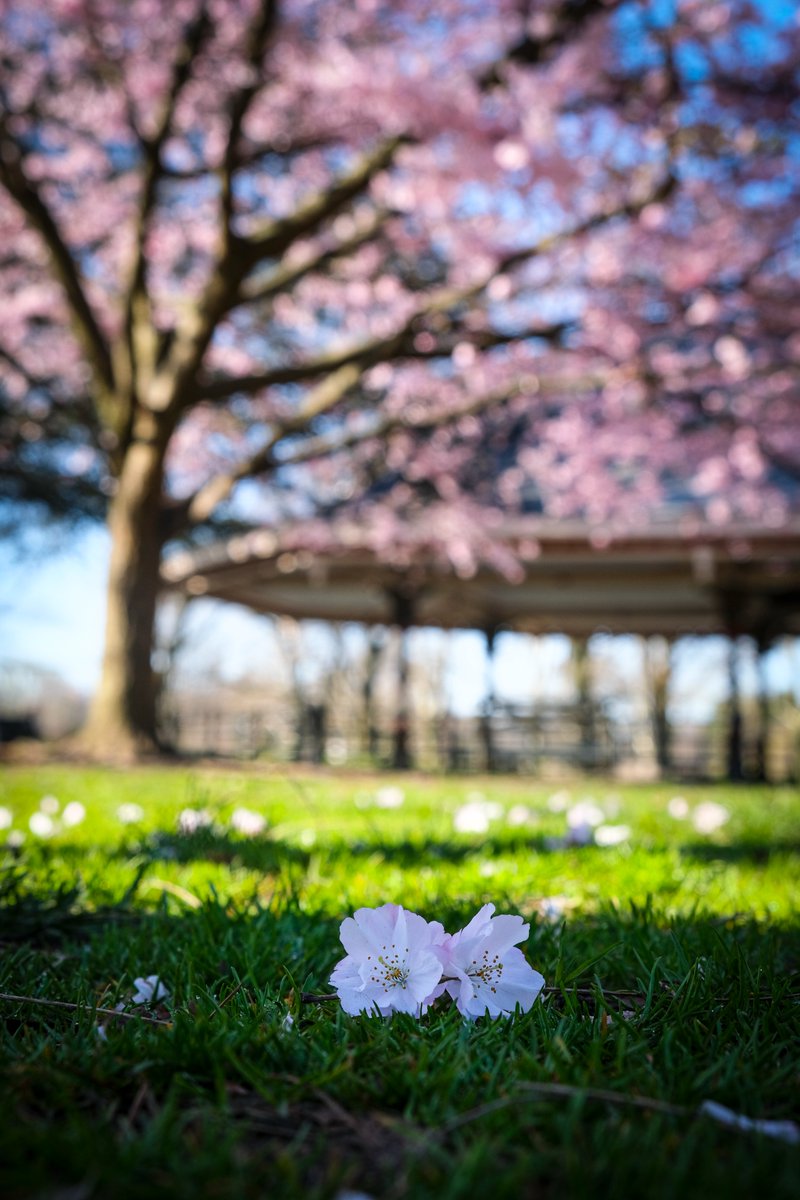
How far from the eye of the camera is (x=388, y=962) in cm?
126

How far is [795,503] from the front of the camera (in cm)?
1315

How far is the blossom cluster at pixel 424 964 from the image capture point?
4.08ft

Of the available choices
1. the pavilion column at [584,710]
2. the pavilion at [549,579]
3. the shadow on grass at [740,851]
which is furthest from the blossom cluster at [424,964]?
the pavilion column at [584,710]

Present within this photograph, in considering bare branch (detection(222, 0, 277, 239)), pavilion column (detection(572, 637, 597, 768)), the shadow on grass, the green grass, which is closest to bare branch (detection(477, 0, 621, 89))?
bare branch (detection(222, 0, 277, 239))

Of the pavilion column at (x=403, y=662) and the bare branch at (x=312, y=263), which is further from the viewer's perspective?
the pavilion column at (x=403, y=662)

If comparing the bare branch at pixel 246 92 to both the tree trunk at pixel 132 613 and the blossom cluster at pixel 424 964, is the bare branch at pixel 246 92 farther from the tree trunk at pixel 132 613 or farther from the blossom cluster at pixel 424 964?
the blossom cluster at pixel 424 964

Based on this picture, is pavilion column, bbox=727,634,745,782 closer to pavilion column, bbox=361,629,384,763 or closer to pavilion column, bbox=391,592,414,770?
pavilion column, bbox=391,592,414,770

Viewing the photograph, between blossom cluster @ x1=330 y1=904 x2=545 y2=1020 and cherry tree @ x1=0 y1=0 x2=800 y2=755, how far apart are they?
709cm

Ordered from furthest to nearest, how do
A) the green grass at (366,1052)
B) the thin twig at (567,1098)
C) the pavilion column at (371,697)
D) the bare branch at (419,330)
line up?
the pavilion column at (371,697)
the bare branch at (419,330)
the thin twig at (567,1098)
the green grass at (366,1052)

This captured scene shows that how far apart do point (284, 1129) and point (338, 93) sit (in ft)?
28.1

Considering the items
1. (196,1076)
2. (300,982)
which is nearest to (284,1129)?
(196,1076)

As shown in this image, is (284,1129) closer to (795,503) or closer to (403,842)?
(403,842)

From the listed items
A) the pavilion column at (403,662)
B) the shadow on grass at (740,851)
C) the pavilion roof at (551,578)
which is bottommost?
the shadow on grass at (740,851)

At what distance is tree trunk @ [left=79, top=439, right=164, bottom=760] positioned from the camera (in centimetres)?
917
